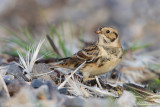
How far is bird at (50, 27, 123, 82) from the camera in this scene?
482 cm

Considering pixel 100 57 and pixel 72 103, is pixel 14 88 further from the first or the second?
pixel 100 57

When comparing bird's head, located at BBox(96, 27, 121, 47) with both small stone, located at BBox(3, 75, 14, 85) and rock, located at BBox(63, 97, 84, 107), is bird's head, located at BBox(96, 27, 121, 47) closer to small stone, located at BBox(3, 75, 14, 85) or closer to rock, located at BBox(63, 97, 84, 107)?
small stone, located at BBox(3, 75, 14, 85)

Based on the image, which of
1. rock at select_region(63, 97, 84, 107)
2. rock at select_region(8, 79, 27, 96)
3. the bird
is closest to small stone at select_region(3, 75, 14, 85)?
rock at select_region(8, 79, 27, 96)

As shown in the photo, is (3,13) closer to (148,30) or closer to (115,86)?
(148,30)

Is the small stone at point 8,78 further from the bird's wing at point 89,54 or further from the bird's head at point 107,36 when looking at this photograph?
the bird's head at point 107,36

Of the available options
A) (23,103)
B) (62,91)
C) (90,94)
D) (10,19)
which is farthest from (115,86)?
(10,19)

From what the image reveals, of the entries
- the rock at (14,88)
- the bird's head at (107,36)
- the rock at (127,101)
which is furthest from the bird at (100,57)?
the rock at (14,88)

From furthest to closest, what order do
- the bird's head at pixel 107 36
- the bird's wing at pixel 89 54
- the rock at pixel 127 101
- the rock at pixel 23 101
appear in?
1. the bird's head at pixel 107 36
2. the bird's wing at pixel 89 54
3. the rock at pixel 127 101
4. the rock at pixel 23 101

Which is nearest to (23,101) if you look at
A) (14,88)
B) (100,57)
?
(14,88)

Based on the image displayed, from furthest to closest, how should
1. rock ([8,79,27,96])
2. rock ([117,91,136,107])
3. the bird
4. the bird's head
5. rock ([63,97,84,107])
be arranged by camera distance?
1. the bird's head
2. the bird
3. rock ([117,91,136,107])
4. rock ([8,79,27,96])
5. rock ([63,97,84,107])

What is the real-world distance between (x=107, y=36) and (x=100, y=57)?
1.37ft

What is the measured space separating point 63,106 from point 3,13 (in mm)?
10582

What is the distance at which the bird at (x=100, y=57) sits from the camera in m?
4.82

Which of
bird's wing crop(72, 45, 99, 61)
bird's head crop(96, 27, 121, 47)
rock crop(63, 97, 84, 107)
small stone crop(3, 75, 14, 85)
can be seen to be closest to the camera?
rock crop(63, 97, 84, 107)
